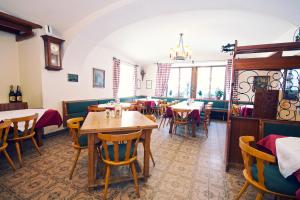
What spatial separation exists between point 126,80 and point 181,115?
4.03 meters

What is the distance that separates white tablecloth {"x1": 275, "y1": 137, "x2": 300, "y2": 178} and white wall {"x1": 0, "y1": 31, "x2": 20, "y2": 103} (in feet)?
15.8

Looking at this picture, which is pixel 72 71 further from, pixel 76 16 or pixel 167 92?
pixel 167 92

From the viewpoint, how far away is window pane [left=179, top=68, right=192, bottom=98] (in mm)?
7207

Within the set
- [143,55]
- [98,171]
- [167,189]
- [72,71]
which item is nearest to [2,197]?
[98,171]

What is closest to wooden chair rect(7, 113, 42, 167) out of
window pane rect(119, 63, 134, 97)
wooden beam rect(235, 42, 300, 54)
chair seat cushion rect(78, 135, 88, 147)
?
chair seat cushion rect(78, 135, 88, 147)

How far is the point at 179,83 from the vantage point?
295 inches

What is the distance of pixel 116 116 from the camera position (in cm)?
221

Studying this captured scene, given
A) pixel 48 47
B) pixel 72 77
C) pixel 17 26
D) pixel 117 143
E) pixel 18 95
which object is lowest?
pixel 117 143

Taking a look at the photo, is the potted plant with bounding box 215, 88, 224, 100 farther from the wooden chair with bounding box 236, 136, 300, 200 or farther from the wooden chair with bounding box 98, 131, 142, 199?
the wooden chair with bounding box 98, 131, 142, 199

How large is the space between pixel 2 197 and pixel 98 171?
3.30 feet

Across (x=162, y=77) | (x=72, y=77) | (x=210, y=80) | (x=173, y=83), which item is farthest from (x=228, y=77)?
(x=72, y=77)

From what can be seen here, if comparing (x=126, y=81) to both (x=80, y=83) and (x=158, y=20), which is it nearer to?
(x=80, y=83)

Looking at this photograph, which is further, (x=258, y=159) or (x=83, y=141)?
(x=83, y=141)

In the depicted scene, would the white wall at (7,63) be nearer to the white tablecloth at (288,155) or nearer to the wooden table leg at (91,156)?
the wooden table leg at (91,156)
